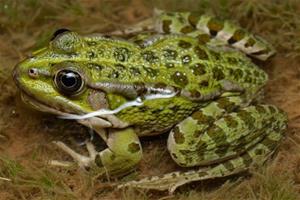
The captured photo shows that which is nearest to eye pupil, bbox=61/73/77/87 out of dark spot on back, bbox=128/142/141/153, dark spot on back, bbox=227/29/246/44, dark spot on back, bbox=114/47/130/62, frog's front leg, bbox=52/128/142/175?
dark spot on back, bbox=114/47/130/62

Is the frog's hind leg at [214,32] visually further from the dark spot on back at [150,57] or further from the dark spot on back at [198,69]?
the dark spot on back at [150,57]

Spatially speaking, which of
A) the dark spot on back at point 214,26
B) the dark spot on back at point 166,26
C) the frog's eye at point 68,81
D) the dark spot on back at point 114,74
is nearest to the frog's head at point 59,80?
the frog's eye at point 68,81

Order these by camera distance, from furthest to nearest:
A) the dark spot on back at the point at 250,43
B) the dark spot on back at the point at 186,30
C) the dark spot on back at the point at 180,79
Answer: the dark spot on back at the point at 186,30 < the dark spot on back at the point at 250,43 < the dark spot on back at the point at 180,79

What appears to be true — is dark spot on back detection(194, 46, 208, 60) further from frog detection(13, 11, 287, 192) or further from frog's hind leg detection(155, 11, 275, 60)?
frog's hind leg detection(155, 11, 275, 60)

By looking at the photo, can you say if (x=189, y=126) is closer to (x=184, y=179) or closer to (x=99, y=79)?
(x=184, y=179)

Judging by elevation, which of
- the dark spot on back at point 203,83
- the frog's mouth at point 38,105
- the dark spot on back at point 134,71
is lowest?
the frog's mouth at point 38,105

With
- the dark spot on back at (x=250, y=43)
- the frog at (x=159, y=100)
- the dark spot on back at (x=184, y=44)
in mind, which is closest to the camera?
the frog at (x=159, y=100)

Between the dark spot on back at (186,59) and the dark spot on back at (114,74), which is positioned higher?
the dark spot on back at (186,59)
